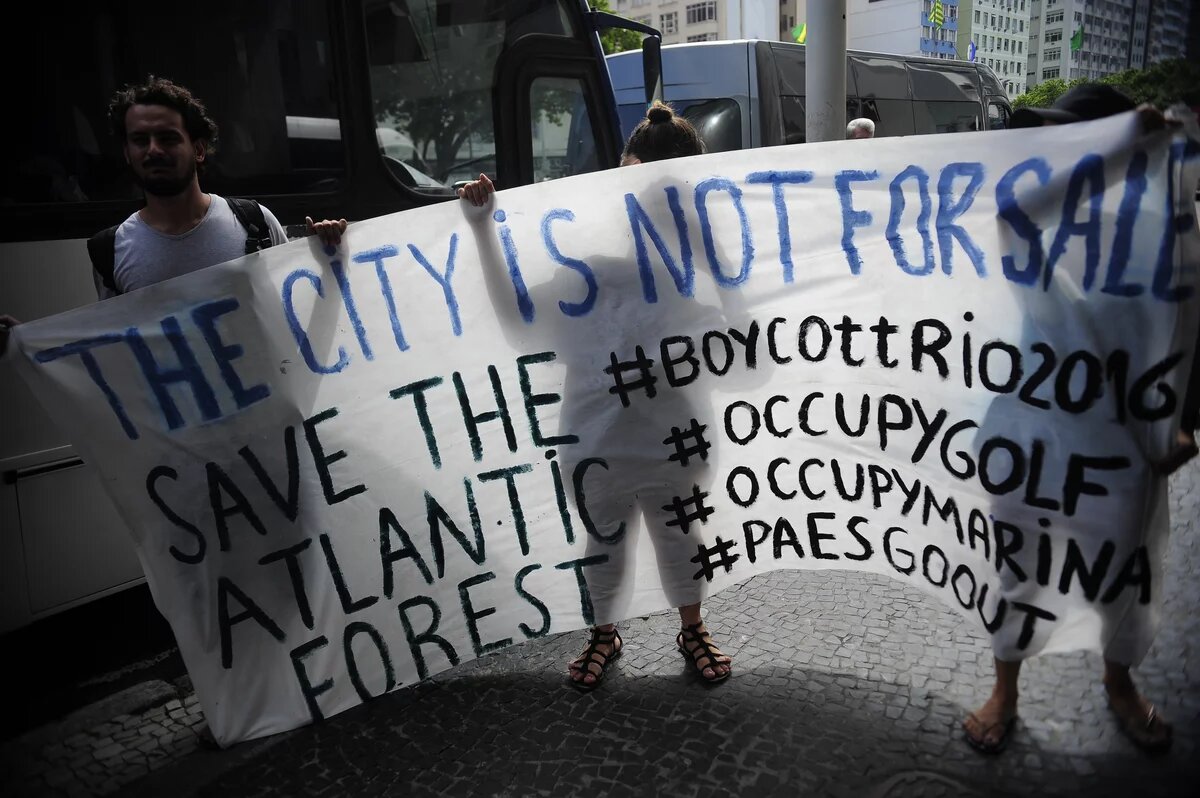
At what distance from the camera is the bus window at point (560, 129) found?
15.2 ft

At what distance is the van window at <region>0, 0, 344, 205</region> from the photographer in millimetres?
2977

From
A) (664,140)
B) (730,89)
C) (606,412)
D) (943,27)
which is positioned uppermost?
(943,27)

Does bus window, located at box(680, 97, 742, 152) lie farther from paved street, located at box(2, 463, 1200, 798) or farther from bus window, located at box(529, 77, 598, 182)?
paved street, located at box(2, 463, 1200, 798)

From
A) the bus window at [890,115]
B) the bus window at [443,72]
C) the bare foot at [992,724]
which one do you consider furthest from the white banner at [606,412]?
the bus window at [890,115]

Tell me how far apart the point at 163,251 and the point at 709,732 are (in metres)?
2.24

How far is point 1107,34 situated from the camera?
22.5 m

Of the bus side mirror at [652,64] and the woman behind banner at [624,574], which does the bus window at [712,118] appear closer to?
the bus side mirror at [652,64]

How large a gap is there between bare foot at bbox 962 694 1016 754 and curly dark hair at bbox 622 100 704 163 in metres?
2.00

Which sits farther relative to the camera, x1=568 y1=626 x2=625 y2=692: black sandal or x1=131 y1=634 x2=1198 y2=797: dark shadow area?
x1=568 y1=626 x2=625 y2=692: black sandal

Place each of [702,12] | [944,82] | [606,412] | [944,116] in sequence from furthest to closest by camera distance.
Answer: [702,12] < [944,116] < [944,82] < [606,412]

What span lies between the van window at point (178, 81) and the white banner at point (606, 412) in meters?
0.85

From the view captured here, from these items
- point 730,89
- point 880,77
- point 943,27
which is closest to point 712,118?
point 730,89

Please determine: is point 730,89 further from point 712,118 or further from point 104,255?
point 104,255

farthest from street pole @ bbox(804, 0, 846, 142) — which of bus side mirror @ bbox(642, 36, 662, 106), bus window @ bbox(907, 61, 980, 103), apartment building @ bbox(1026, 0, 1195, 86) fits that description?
bus window @ bbox(907, 61, 980, 103)
